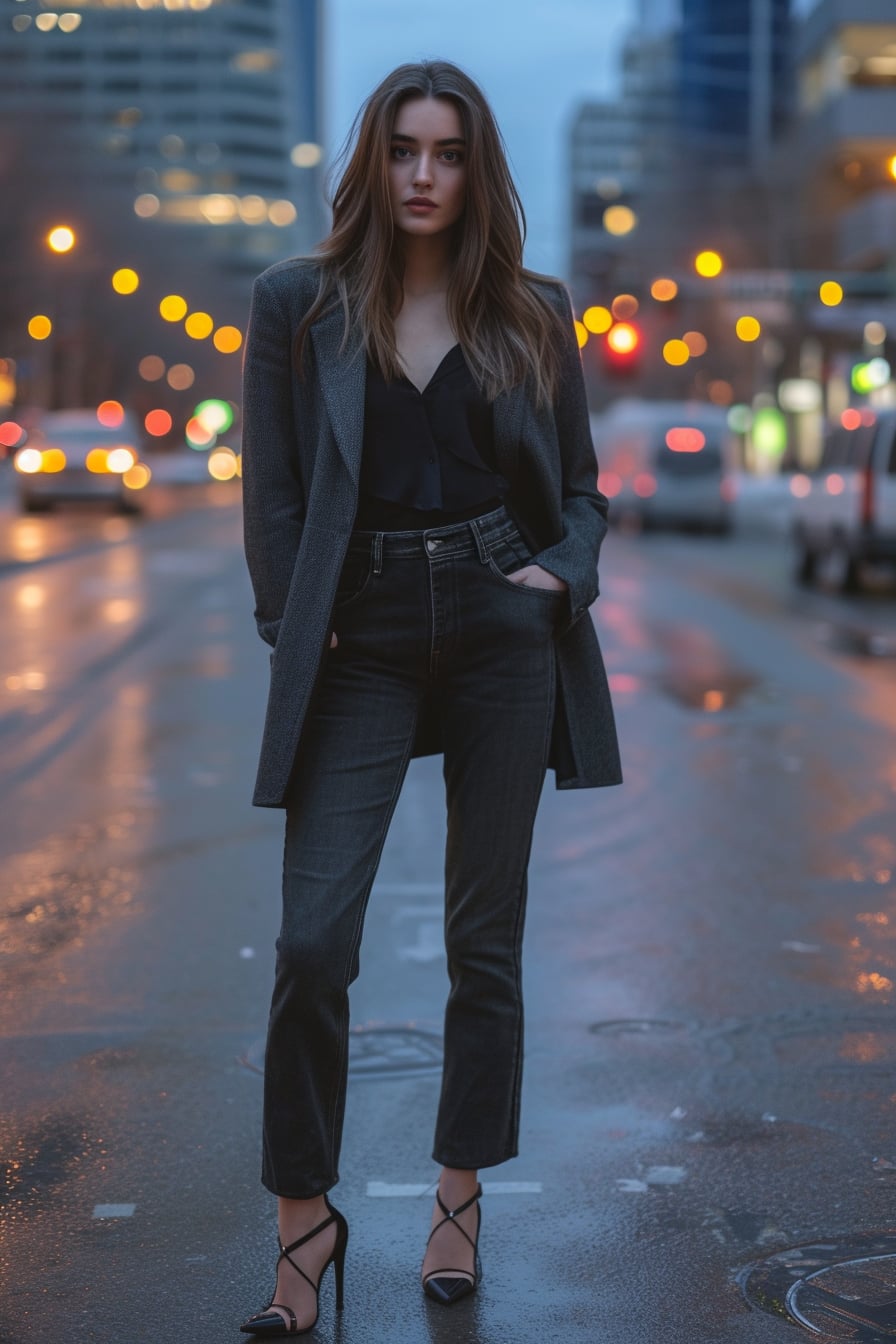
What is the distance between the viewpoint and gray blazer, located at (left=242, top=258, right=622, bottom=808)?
328 centimetres

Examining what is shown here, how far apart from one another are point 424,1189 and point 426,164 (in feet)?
6.23

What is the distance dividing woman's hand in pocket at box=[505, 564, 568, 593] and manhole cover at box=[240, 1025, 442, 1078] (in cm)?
166

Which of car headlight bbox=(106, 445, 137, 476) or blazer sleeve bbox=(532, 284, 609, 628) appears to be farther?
car headlight bbox=(106, 445, 137, 476)

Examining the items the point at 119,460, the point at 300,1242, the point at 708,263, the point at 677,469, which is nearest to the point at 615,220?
the point at 708,263

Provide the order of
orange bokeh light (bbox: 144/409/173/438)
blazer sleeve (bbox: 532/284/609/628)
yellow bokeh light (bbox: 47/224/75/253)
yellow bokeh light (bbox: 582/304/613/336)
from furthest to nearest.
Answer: orange bokeh light (bbox: 144/409/173/438) < yellow bokeh light (bbox: 582/304/613/336) < yellow bokeh light (bbox: 47/224/75/253) < blazer sleeve (bbox: 532/284/609/628)

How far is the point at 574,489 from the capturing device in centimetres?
359

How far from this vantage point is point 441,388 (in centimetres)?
335

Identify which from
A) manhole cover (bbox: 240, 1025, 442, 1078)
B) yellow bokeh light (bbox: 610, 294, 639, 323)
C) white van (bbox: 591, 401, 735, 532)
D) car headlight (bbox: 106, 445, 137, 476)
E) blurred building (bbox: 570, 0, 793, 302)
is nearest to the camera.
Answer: manhole cover (bbox: 240, 1025, 442, 1078)

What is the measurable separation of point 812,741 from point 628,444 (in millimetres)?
32338

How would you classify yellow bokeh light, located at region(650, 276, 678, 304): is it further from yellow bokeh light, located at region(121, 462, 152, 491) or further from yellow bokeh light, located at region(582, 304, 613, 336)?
yellow bokeh light, located at region(121, 462, 152, 491)

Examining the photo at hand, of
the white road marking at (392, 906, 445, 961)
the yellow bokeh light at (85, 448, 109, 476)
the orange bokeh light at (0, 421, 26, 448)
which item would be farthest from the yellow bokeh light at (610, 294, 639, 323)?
the white road marking at (392, 906, 445, 961)

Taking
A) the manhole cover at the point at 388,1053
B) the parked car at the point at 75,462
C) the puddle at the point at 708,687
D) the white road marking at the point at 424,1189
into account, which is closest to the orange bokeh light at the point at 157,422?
the parked car at the point at 75,462

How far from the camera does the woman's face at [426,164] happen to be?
11.0 feet

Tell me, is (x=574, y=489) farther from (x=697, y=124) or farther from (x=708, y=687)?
(x=697, y=124)
